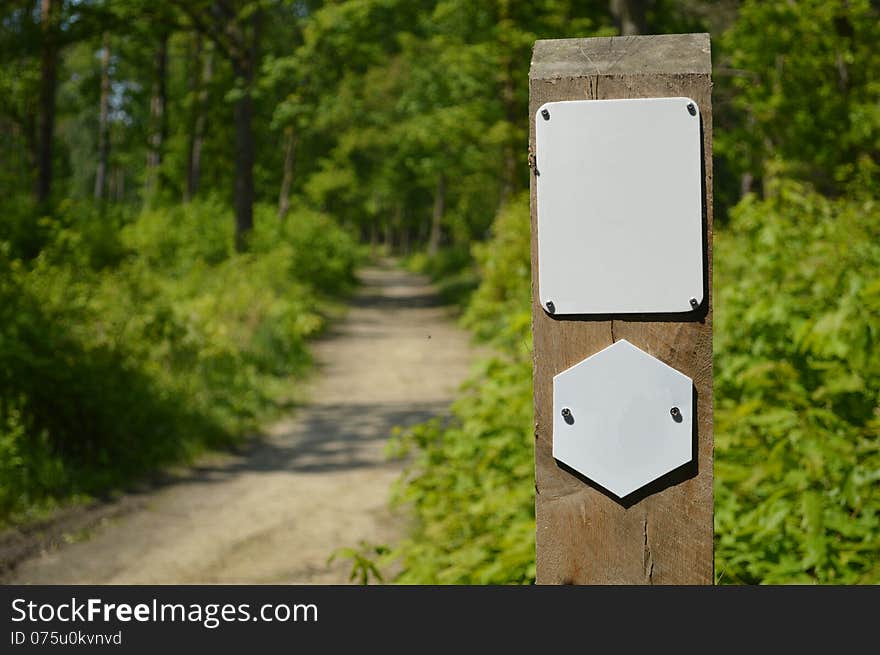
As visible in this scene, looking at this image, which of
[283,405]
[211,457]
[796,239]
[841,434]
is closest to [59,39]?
[283,405]

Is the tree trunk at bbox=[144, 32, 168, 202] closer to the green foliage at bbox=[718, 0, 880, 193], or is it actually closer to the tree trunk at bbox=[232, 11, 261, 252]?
the tree trunk at bbox=[232, 11, 261, 252]

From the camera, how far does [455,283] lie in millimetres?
29328

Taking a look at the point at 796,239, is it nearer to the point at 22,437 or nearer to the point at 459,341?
the point at 22,437

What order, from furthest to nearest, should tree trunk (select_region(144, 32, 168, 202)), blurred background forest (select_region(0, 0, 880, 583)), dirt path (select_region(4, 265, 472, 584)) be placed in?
tree trunk (select_region(144, 32, 168, 202)) → dirt path (select_region(4, 265, 472, 584)) → blurred background forest (select_region(0, 0, 880, 583))

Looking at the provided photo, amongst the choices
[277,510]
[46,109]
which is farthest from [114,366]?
[46,109]

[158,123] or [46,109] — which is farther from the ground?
[158,123]

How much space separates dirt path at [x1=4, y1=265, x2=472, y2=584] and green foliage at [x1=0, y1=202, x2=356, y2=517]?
0.49 meters

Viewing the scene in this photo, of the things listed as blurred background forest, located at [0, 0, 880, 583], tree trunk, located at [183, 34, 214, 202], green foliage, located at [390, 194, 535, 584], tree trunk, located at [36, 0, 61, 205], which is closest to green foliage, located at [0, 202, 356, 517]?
blurred background forest, located at [0, 0, 880, 583]

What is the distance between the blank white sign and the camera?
2.05m

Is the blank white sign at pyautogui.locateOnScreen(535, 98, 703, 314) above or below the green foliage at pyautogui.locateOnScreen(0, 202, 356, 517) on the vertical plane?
above

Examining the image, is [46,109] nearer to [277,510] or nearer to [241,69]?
[241,69]

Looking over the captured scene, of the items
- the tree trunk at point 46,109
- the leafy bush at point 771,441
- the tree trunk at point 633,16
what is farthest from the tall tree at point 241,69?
the leafy bush at point 771,441

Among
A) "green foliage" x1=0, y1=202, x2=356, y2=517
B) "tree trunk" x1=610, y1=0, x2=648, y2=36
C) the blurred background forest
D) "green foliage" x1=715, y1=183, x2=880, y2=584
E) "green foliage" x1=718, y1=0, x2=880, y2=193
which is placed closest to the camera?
"green foliage" x1=715, y1=183, x2=880, y2=584

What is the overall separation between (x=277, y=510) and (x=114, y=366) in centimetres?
233
